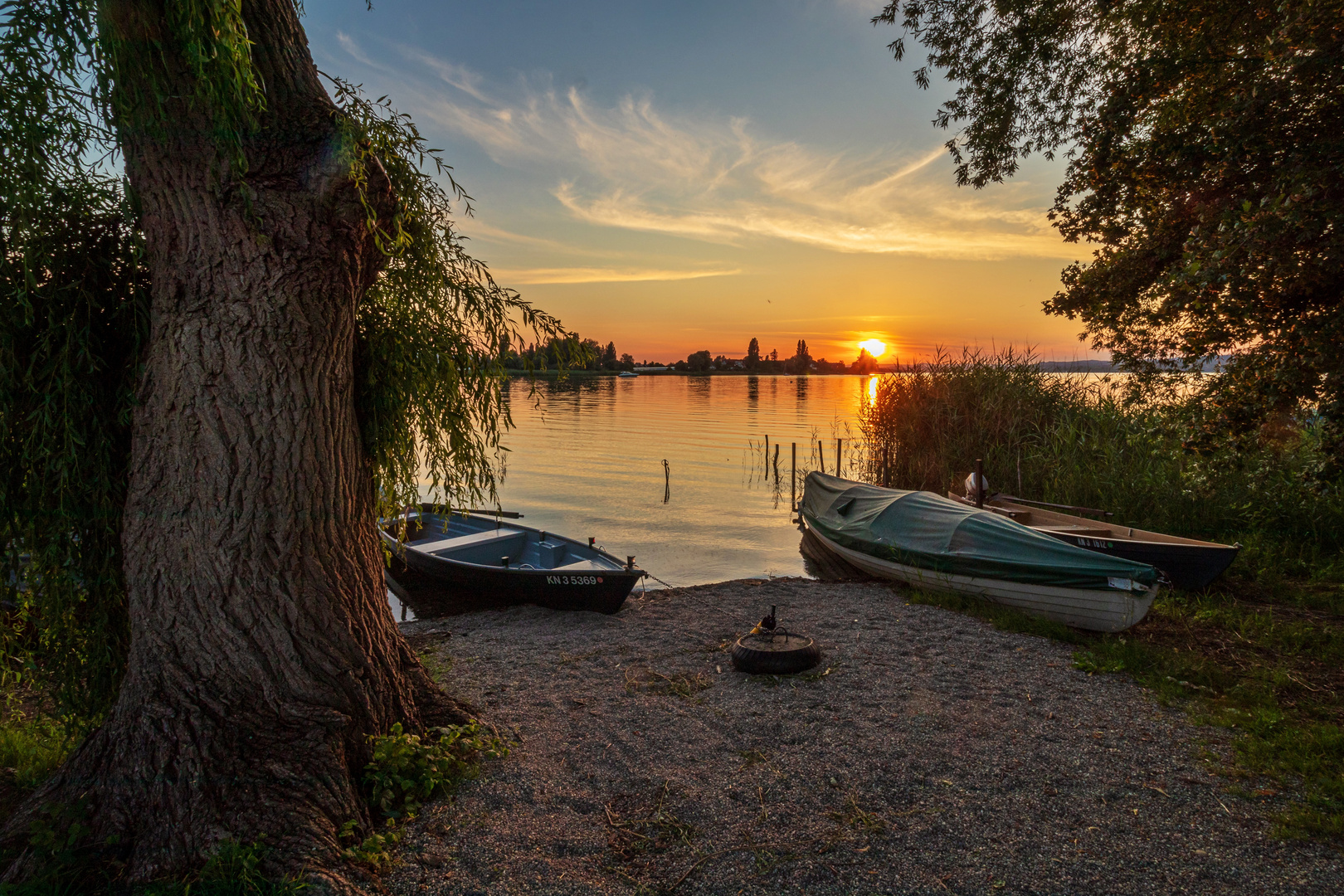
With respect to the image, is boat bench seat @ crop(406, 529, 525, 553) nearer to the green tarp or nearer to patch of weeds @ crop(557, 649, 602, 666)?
patch of weeds @ crop(557, 649, 602, 666)

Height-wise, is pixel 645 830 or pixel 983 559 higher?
pixel 983 559

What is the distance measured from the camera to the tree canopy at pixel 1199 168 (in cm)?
567

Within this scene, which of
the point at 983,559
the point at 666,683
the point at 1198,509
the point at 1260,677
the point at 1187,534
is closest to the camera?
the point at 1260,677

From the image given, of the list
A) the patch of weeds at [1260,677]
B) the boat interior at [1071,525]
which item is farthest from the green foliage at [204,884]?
the boat interior at [1071,525]

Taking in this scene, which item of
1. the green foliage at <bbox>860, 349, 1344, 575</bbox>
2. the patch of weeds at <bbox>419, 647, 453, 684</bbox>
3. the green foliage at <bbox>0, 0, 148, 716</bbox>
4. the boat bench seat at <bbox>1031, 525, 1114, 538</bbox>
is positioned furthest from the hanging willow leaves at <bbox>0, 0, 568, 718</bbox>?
the boat bench seat at <bbox>1031, 525, 1114, 538</bbox>

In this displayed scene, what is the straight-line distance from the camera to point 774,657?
666 centimetres

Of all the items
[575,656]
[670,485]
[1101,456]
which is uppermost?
[1101,456]

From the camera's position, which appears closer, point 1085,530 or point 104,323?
point 104,323

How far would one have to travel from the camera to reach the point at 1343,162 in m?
5.88

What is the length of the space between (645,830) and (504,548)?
767cm

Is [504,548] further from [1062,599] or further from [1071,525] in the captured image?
[1071,525]

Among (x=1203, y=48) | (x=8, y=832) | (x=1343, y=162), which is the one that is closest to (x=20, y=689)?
(x=8, y=832)

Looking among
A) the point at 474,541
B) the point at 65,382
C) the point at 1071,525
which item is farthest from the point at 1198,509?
the point at 65,382

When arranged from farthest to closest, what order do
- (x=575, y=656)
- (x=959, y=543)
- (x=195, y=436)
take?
1. (x=959, y=543)
2. (x=575, y=656)
3. (x=195, y=436)
